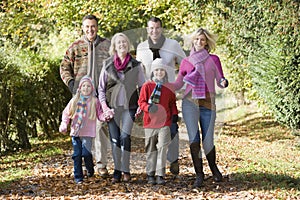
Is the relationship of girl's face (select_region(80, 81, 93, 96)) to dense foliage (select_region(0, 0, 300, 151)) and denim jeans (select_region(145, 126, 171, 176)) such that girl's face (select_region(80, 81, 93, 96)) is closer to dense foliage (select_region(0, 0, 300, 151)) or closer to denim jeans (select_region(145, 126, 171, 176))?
denim jeans (select_region(145, 126, 171, 176))

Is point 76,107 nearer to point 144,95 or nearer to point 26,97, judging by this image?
point 144,95

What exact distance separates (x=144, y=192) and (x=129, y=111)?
1.15 m

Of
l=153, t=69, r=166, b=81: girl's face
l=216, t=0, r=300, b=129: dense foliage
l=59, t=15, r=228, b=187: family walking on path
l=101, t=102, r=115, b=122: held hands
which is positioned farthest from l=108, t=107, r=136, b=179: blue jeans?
l=216, t=0, r=300, b=129: dense foliage

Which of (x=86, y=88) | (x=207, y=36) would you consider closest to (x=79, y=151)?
(x=86, y=88)

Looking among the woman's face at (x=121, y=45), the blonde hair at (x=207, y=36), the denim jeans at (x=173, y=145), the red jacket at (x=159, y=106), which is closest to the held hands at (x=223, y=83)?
the blonde hair at (x=207, y=36)

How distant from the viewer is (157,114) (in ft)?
23.0

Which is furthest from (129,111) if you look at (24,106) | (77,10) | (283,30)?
(77,10)

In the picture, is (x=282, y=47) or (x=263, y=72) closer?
(x=282, y=47)

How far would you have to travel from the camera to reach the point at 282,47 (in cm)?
1102

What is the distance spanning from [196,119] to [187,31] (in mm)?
9394

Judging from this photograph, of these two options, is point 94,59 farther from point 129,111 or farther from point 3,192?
point 3,192

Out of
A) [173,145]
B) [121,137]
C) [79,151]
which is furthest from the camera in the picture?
[173,145]

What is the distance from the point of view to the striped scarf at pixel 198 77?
694cm

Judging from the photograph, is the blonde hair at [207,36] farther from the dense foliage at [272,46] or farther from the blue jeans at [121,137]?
the dense foliage at [272,46]
